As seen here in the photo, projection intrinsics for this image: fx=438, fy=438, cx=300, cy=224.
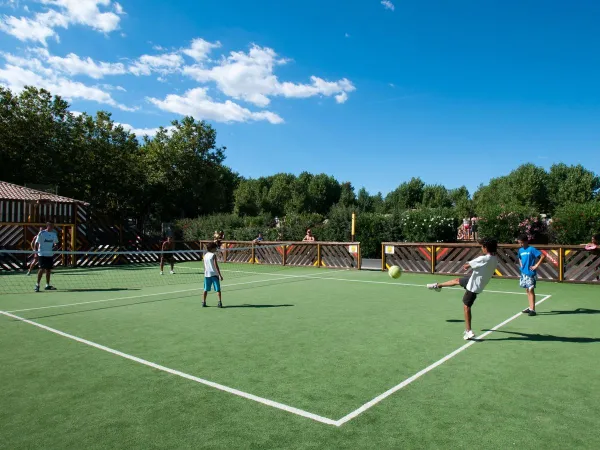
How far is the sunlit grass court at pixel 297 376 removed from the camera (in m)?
3.82

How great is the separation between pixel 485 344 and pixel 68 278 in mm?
15965

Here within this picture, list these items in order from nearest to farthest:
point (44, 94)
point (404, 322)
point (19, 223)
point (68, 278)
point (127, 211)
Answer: point (404, 322), point (68, 278), point (19, 223), point (44, 94), point (127, 211)

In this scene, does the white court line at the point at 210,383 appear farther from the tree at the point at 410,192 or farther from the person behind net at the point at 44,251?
the tree at the point at 410,192

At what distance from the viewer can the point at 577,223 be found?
21.0 m

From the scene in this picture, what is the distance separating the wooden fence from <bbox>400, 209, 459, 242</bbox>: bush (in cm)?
593

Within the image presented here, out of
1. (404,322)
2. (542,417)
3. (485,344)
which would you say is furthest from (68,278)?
(542,417)

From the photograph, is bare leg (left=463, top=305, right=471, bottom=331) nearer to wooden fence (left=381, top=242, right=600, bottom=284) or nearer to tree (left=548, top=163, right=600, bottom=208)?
wooden fence (left=381, top=242, right=600, bottom=284)

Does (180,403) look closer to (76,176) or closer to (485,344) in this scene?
(485,344)

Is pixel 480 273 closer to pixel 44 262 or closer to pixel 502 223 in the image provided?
pixel 44 262

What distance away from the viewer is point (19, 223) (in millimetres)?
21391

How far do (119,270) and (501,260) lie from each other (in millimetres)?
16800

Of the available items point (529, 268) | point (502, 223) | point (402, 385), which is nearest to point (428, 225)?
point (502, 223)

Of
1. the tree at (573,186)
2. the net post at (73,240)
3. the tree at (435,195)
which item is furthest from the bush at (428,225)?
the tree at (435,195)

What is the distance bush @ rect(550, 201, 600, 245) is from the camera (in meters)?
20.5
